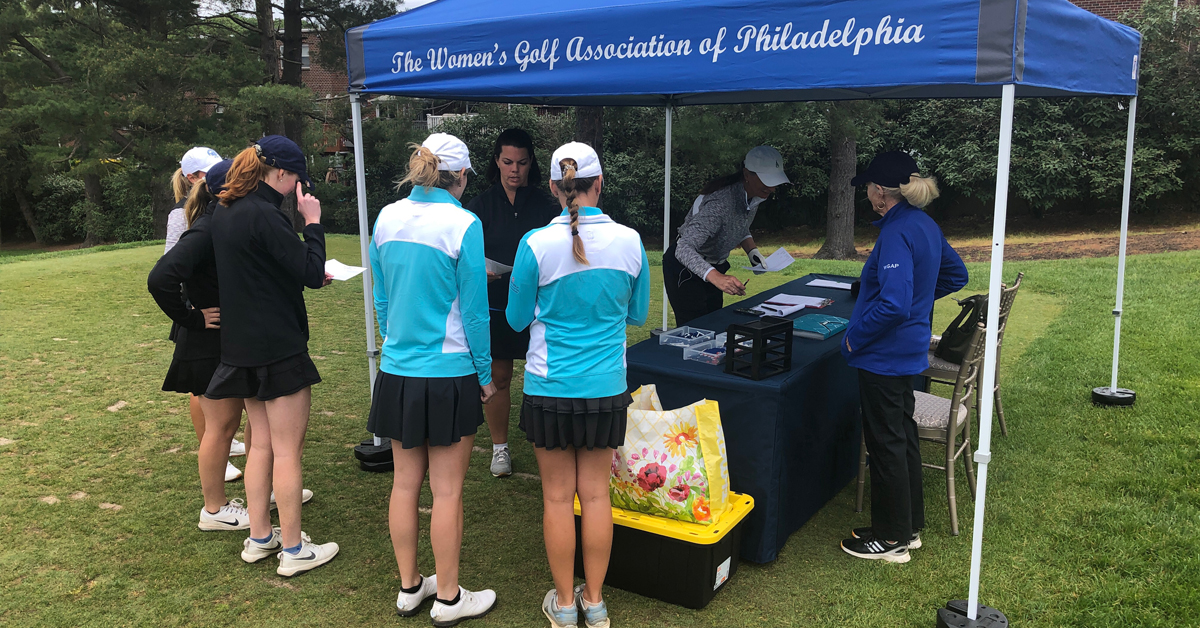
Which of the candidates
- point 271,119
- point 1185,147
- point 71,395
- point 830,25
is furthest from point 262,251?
point 1185,147

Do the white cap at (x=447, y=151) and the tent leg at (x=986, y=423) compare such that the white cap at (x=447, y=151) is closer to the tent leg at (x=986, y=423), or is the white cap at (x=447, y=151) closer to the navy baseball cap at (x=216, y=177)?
the navy baseball cap at (x=216, y=177)

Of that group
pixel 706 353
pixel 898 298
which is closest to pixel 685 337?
pixel 706 353

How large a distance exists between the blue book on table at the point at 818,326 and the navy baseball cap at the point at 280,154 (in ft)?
7.28

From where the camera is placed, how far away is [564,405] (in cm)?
251

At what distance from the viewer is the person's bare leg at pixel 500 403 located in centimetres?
406

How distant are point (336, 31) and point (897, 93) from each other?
13.2m

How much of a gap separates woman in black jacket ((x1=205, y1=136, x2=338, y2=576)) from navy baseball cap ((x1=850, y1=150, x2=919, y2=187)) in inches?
82.8

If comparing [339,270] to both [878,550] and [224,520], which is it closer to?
[224,520]

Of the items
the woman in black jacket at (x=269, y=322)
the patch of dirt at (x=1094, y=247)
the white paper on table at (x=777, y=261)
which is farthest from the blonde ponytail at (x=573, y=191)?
the patch of dirt at (x=1094, y=247)

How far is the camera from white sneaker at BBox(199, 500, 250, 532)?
347 cm

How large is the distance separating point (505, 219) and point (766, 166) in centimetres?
141

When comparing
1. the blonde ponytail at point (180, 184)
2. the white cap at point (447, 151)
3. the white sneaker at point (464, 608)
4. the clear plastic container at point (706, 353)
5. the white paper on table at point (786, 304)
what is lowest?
the white sneaker at point (464, 608)

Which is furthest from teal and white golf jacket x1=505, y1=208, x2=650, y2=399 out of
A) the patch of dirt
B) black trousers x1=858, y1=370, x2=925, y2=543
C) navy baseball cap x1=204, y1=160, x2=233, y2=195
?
the patch of dirt

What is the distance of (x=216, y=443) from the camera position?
11.0 feet
